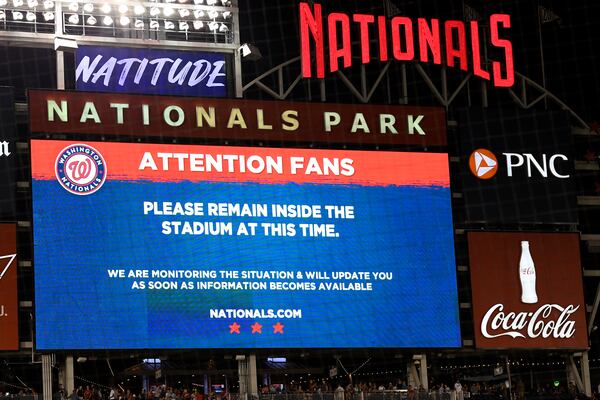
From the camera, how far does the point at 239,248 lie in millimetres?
24828

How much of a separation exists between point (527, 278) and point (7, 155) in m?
10.4

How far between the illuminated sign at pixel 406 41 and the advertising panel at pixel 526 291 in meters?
3.83

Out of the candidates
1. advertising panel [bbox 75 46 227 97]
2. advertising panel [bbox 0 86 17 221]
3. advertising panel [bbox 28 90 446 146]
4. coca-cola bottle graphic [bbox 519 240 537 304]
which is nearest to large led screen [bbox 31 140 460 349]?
advertising panel [bbox 28 90 446 146]

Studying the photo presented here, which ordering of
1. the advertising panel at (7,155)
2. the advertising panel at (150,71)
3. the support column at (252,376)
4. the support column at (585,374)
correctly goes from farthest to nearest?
the support column at (585,374), the advertising panel at (150,71), the support column at (252,376), the advertising panel at (7,155)

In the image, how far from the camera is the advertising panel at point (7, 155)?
79.2ft

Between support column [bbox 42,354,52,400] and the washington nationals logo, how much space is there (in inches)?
123

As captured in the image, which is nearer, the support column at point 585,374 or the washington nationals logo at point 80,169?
the washington nationals logo at point 80,169

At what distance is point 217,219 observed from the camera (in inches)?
978

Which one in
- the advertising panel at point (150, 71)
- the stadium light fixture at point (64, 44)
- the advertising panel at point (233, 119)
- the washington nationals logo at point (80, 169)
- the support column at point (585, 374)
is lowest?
the support column at point (585, 374)

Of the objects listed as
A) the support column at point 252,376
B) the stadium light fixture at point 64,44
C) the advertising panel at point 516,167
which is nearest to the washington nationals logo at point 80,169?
the stadium light fixture at point 64,44

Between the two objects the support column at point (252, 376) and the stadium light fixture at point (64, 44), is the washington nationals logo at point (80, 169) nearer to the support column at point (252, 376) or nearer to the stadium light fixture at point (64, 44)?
the stadium light fixture at point (64, 44)

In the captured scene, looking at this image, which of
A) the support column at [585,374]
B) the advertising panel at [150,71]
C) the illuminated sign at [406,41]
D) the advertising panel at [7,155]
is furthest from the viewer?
the illuminated sign at [406,41]

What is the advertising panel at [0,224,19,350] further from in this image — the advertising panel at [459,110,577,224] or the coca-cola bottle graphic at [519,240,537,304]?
the coca-cola bottle graphic at [519,240,537,304]

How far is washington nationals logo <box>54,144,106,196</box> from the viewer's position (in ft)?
79.2
